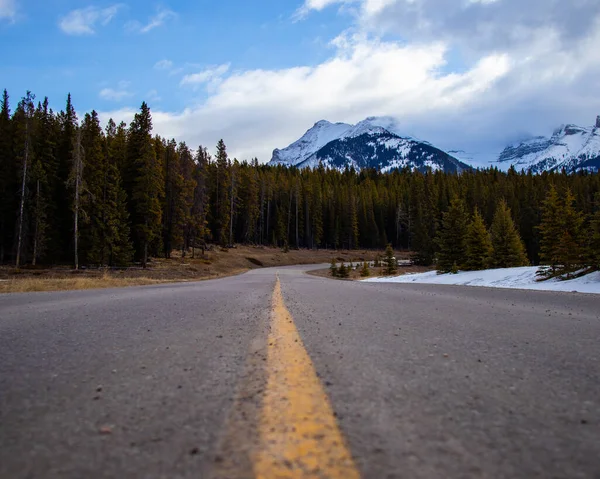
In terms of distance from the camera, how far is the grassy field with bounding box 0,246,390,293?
1482 cm

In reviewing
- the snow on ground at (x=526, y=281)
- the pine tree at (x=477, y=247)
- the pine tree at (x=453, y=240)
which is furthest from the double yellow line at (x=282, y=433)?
the pine tree at (x=453, y=240)

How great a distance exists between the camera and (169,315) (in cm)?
484

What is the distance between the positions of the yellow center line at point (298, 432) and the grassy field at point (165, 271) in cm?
1393

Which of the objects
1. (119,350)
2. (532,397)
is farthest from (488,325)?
(119,350)

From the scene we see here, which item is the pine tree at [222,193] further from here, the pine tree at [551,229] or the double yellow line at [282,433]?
the double yellow line at [282,433]

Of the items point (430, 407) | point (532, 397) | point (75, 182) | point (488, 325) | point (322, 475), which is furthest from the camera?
point (75, 182)

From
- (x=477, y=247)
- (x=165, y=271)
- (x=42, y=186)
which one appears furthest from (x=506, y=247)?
(x=42, y=186)

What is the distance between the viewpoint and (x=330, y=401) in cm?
157

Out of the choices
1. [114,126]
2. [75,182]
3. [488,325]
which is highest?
[114,126]

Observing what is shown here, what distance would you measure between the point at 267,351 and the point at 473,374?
4.25 feet

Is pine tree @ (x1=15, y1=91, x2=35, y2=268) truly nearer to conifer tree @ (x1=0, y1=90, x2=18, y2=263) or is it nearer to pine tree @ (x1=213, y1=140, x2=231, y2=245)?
conifer tree @ (x1=0, y1=90, x2=18, y2=263)

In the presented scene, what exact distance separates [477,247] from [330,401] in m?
27.4

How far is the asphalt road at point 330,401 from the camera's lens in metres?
1.09

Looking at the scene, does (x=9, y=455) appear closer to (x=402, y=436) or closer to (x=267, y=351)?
(x=402, y=436)
